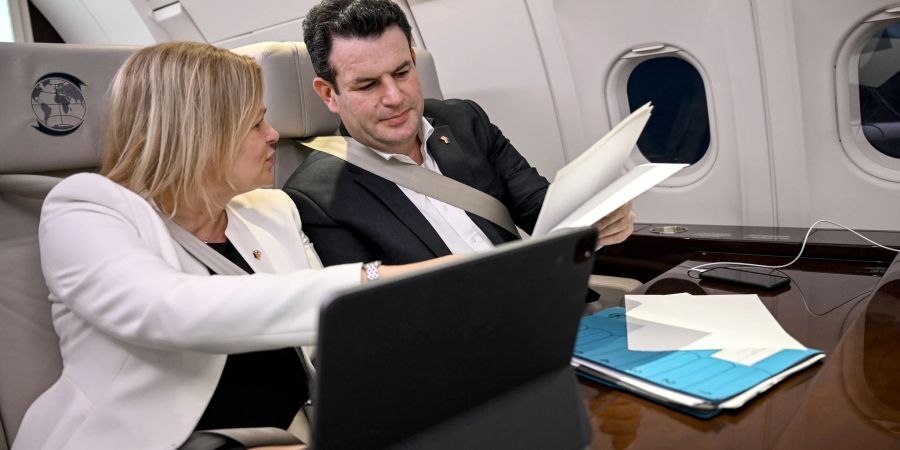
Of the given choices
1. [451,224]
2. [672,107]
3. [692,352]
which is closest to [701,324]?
[692,352]

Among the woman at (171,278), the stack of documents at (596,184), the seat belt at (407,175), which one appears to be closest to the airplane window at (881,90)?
the seat belt at (407,175)

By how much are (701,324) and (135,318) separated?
961 mm

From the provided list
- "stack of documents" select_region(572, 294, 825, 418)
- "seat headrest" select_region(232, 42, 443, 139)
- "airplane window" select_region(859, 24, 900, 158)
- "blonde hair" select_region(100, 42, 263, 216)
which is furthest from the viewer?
"airplane window" select_region(859, 24, 900, 158)

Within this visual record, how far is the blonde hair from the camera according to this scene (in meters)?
1.25

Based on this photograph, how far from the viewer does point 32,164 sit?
133 centimetres

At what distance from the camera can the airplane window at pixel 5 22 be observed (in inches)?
171

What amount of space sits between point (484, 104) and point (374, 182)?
5.57 ft

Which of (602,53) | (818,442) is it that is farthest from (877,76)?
(818,442)

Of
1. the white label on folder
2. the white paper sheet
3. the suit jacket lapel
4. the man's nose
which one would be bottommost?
the white paper sheet

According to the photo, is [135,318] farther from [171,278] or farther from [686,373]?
[686,373]

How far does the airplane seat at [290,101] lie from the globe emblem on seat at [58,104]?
0.50m

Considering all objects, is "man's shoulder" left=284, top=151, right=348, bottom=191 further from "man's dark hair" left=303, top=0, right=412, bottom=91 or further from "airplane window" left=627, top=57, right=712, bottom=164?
"airplane window" left=627, top=57, right=712, bottom=164

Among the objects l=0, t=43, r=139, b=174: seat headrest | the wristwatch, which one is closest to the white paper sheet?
the wristwatch

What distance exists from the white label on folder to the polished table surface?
2.2 inches
